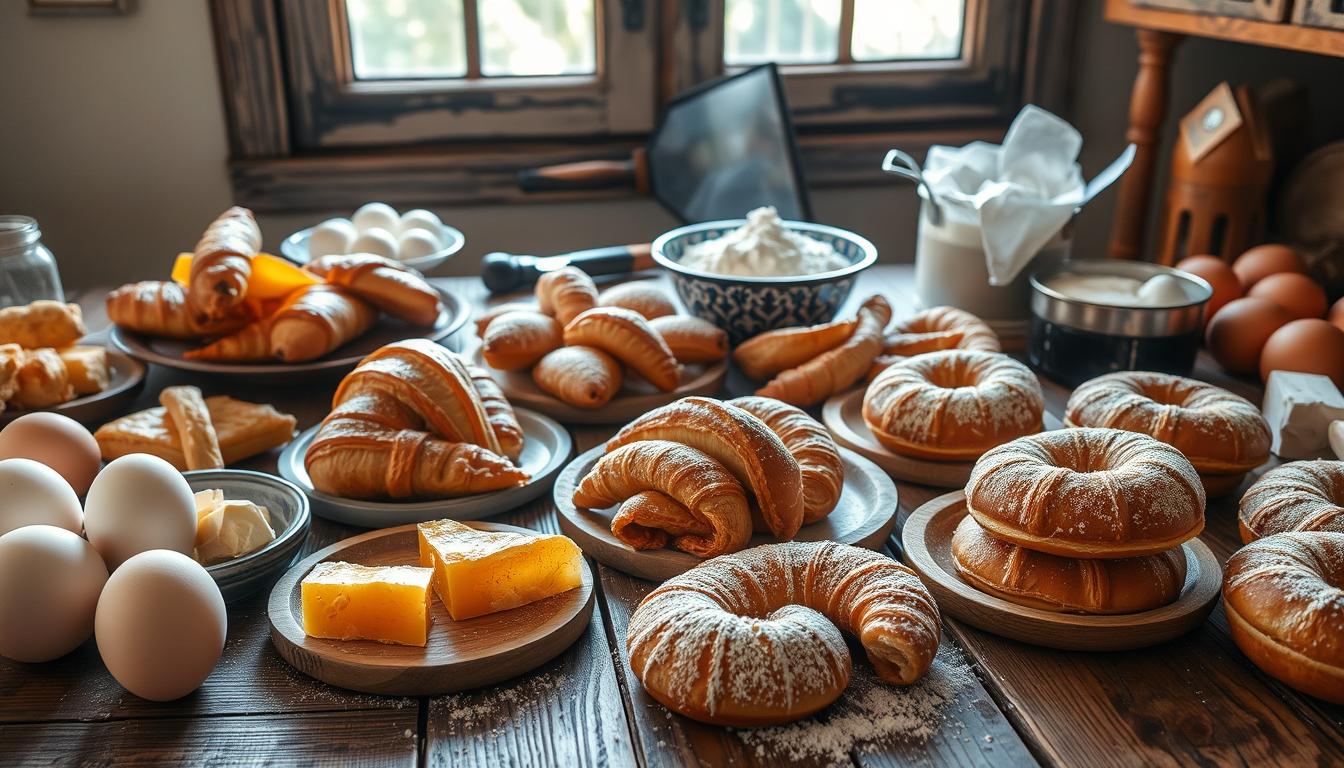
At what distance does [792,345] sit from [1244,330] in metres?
0.71


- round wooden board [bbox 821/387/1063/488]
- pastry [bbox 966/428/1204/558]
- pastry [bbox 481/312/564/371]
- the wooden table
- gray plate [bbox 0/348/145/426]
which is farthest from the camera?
pastry [bbox 481/312/564/371]

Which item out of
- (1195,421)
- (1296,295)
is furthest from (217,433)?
(1296,295)

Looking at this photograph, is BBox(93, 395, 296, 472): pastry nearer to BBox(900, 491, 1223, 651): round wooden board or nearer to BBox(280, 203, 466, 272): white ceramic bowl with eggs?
BBox(280, 203, 466, 272): white ceramic bowl with eggs

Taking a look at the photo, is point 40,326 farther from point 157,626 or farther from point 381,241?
point 157,626

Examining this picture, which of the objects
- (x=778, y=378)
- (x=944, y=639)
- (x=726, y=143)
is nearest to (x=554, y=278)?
(x=778, y=378)

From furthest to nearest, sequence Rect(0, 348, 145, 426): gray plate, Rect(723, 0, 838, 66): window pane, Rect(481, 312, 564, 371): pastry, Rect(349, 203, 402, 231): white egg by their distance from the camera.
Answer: Rect(723, 0, 838, 66): window pane → Rect(349, 203, 402, 231): white egg → Rect(481, 312, 564, 371): pastry → Rect(0, 348, 145, 426): gray plate

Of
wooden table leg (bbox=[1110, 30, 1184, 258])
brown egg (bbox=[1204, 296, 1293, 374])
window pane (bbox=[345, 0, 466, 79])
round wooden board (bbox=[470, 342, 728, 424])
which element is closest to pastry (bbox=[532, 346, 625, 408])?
round wooden board (bbox=[470, 342, 728, 424])

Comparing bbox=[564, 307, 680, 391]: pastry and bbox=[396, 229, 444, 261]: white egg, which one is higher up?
bbox=[396, 229, 444, 261]: white egg

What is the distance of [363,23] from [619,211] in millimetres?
705

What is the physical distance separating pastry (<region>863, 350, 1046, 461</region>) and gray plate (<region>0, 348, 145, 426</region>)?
1.00 meters

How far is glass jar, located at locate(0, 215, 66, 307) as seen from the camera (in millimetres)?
1641

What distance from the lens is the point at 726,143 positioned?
6.95 ft

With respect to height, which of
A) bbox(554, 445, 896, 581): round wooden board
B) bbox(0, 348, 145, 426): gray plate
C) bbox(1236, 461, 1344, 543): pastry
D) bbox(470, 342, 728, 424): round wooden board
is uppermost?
bbox(1236, 461, 1344, 543): pastry

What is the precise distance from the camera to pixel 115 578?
2.86 ft
